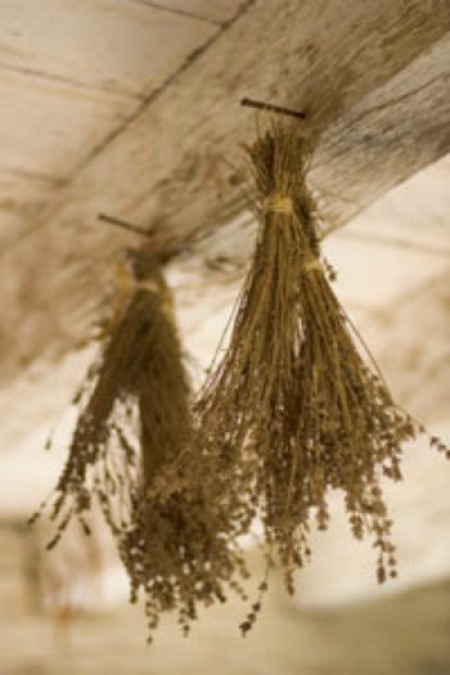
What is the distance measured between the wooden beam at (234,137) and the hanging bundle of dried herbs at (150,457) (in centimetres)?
13

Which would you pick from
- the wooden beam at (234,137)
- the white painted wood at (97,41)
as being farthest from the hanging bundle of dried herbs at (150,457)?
the white painted wood at (97,41)

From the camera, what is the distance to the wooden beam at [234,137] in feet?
5.06

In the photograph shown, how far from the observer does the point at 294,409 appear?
1.50 metres

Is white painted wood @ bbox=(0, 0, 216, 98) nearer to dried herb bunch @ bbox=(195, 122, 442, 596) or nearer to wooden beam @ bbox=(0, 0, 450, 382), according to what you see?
wooden beam @ bbox=(0, 0, 450, 382)

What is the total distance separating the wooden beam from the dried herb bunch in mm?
175

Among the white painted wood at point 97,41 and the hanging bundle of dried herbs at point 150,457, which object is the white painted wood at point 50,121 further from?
the hanging bundle of dried herbs at point 150,457

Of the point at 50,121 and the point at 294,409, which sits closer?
the point at 294,409

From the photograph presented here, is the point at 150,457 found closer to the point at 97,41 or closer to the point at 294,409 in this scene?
the point at 294,409

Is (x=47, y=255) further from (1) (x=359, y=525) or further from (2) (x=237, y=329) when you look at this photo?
(1) (x=359, y=525)

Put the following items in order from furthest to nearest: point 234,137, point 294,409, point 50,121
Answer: point 50,121 → point 234,137 → point 294,409

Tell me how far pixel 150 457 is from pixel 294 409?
18.3 inches

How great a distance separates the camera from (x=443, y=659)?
4043mm

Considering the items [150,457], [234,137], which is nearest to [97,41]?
[234,137]

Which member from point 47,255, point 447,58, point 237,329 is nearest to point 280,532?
point 237,329
